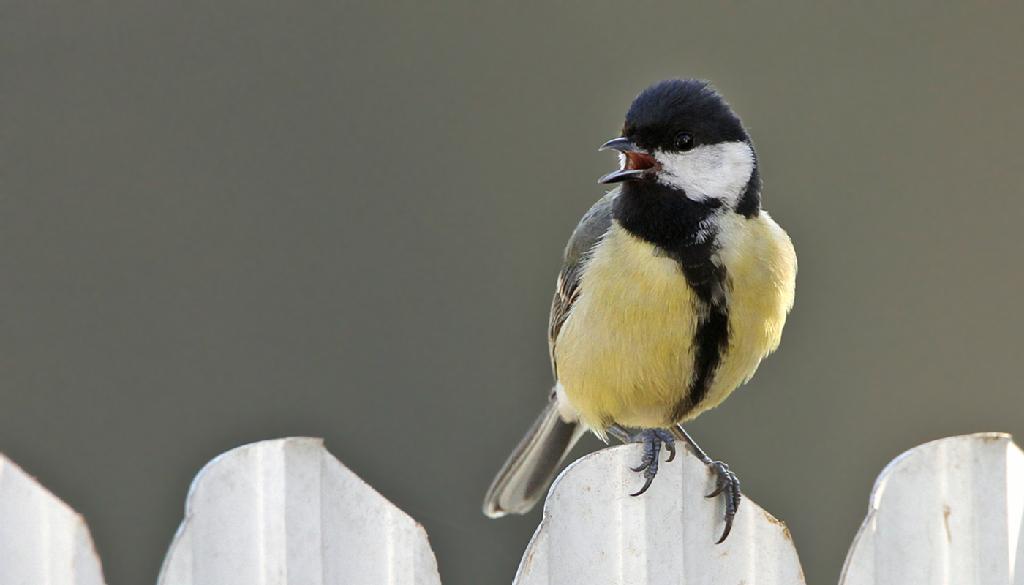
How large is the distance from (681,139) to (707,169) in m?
0.06

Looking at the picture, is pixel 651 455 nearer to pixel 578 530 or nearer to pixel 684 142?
pixel 578 530

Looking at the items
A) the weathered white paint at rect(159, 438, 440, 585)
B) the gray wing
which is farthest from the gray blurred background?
the weathered white paint at rect(159, 438, 440, 585)

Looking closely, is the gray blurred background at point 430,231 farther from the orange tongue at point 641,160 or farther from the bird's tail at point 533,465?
the orange tongue at point 641,160

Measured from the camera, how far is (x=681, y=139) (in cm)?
206

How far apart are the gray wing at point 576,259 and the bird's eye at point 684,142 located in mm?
176

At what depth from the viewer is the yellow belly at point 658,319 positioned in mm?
2057

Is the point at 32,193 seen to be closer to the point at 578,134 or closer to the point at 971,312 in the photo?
the point at 578,134

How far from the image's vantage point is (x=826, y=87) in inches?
151

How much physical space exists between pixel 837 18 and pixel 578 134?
2.90 feet

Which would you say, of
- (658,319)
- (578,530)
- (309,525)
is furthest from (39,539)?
(658,319)

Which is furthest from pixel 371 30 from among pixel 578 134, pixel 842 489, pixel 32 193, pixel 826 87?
pixel 842 489

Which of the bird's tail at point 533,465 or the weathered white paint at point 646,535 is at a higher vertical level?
the weathered white paint at point 646,535

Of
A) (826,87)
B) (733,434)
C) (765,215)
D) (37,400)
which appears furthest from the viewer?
(826,87)

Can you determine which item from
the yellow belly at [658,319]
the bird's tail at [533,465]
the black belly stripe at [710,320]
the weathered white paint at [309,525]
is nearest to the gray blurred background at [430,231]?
the bird's tail at [533,465]
